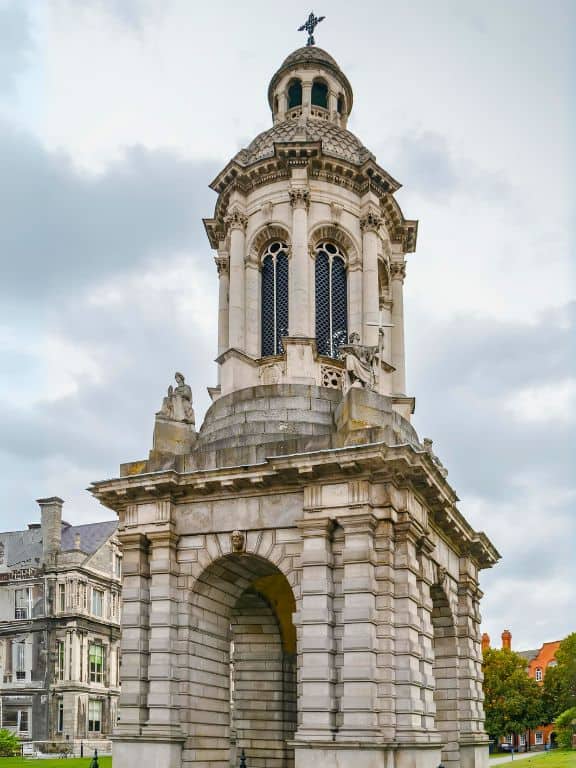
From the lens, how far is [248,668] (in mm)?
32000

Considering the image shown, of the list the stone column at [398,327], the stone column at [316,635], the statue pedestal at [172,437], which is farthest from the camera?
the stone column at [398,327]

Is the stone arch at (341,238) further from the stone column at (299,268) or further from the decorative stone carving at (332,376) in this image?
the decorative stone carving at (332,376)

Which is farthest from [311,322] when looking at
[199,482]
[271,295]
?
[199,482]

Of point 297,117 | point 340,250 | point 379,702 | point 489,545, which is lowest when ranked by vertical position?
point 379,702

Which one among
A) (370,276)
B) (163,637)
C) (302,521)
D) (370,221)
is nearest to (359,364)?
(302,521)

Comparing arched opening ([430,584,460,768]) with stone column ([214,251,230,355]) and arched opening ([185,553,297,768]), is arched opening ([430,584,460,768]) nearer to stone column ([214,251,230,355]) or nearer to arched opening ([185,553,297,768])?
arched opening ([185,553,297,768])

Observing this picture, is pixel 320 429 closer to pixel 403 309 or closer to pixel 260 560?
pixel 260 560

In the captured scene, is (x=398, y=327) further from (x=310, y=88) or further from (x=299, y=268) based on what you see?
(x=310, y=88)

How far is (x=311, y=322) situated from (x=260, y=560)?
872cm

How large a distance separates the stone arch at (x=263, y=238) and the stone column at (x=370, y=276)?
9.57ft

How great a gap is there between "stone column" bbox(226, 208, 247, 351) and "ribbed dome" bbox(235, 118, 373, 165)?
2280 mm

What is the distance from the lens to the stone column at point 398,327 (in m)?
34.5

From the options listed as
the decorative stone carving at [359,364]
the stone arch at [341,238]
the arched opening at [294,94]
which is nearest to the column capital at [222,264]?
the stone arch at [341,238]

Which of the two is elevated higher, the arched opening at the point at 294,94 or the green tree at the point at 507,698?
the arched opening at the point at 294,94
